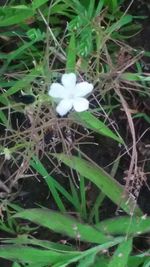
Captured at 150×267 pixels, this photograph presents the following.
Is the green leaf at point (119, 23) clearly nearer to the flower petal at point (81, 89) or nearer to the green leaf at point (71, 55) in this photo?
the green leaf at point (71, 55)

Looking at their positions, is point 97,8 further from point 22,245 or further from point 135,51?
point 22,245

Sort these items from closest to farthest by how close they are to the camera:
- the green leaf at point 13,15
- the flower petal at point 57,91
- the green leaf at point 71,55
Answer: the flower petal at point 57,91 → the green leaf at point 71,55 → the green leaf at point 13,15

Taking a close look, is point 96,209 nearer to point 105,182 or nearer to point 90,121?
point 105,182

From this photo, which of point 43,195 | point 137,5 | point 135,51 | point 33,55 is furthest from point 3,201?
point 137,5

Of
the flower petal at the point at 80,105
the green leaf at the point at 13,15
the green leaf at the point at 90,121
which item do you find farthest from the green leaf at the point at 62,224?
the green leaf at the point at 13,15

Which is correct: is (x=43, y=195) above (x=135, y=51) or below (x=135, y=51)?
below

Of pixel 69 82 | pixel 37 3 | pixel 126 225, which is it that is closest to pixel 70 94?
pixel 69 82
